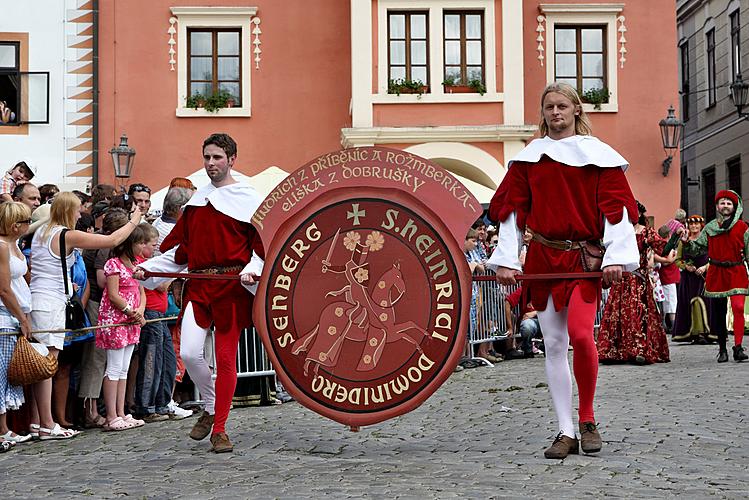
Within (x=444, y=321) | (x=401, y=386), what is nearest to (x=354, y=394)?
(x=401, y=386)

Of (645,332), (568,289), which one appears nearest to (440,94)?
(645,332)

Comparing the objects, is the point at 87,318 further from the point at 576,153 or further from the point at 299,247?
the point at 576,153

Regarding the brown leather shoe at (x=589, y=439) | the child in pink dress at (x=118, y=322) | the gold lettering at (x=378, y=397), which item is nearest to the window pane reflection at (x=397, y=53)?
the child in pink dress at (x=118, y=322)

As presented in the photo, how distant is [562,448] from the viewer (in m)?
6.85

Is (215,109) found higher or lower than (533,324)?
higher

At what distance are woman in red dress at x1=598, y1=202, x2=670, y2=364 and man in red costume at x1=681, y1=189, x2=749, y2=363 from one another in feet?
2.06

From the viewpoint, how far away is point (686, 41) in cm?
3844

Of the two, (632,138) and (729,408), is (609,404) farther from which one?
(632,138)

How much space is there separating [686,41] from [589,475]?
112ft

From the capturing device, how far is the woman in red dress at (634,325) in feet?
45.0

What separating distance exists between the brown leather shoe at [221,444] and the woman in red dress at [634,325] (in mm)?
7164

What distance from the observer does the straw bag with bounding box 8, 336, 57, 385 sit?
855 cm

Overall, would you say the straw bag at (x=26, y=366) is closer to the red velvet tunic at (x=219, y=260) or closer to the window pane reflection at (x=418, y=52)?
the red velvet tunic at (x=219, y=260)

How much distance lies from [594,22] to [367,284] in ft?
63.6
